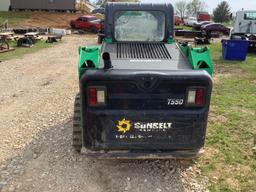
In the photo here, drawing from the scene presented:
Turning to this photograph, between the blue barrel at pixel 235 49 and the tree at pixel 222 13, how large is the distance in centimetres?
5193

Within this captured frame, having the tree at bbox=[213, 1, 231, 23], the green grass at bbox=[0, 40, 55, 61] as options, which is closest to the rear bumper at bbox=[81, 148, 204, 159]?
the green grass at bbox=[0, 40, 55, 61]

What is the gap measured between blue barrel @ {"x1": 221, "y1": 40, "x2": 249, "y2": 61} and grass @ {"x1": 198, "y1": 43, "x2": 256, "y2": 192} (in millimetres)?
4792

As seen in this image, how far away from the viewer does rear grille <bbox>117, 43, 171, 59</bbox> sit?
435cm

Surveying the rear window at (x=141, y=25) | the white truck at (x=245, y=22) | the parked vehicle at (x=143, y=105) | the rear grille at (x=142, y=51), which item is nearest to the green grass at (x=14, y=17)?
the white truck at (x=245, y=22)

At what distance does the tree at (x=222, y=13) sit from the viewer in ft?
204

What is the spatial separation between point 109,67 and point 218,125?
2985 millimetres

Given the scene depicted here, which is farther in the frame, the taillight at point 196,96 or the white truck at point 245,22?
the white truck at point 245,22

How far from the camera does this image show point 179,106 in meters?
3.62

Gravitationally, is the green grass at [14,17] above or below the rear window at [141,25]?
below

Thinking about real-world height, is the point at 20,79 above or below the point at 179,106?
below

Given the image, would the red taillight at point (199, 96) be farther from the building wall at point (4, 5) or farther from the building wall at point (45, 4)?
the building wall at point (4, 5)

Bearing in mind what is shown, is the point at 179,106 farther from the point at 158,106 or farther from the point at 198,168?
the point at 198,168

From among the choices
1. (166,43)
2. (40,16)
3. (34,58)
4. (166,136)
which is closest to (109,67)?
(166,136)

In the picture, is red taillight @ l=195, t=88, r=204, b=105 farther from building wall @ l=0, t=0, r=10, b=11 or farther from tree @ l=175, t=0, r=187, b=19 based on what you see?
tree @ l=175, t=0, r=187, b=19
